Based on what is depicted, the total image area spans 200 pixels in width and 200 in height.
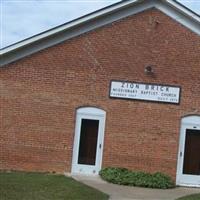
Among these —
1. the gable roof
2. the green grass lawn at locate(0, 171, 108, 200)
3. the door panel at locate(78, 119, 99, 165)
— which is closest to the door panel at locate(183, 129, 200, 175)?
the door panel at locate(78, 119, 99, 165)

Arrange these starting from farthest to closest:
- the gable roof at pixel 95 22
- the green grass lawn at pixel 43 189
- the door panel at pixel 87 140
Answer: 1. the door panel at pixel 87 140
2. the gable roof at pixel 95 22
3. the green grass lawn at pixel 43 189

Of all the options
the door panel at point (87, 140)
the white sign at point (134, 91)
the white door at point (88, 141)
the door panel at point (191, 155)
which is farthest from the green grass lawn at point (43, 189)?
the door panel at point (191, 155)

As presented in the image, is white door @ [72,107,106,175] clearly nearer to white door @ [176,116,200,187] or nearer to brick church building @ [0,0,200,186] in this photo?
brick church building @ [0,0,200,186]

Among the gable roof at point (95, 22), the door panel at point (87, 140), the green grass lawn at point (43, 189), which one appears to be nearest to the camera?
the green grass lawn at point (43, 189)

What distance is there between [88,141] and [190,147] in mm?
3681

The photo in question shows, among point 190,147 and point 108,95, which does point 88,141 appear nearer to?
point 108,95

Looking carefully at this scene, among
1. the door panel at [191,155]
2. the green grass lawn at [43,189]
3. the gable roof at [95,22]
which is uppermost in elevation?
the gable roof at [95,22]

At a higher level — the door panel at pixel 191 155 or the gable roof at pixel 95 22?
the gable roof at pixel 95 22

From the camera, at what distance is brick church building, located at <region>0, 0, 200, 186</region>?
67.2 feet

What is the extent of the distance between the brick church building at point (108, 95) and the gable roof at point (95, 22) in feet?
0.12

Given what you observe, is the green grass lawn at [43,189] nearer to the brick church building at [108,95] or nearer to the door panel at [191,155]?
the brick church building at [108,95]

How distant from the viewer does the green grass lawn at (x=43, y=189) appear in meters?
14.2

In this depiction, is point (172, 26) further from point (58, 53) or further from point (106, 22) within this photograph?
point (58, 53)

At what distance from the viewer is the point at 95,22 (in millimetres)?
20750
